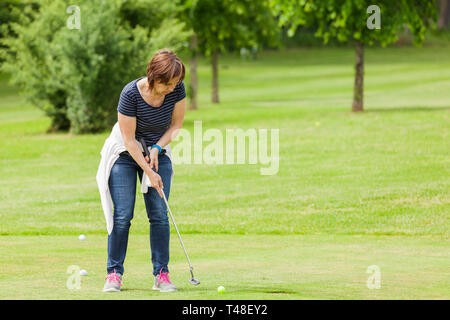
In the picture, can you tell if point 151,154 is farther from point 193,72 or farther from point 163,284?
point 193,72

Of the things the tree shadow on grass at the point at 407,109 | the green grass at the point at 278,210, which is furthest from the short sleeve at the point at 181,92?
the tree shadow on grass at the point at 407,109

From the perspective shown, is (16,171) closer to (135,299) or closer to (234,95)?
(135,299)

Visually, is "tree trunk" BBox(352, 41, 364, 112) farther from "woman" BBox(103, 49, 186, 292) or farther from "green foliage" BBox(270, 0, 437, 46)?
"woman" BBox(103, 49, 186, 292)

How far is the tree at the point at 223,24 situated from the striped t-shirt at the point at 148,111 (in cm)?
2497

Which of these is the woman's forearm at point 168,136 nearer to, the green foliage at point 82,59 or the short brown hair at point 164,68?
the short brown hair at point 164,68

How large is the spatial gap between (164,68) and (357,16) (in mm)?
19118

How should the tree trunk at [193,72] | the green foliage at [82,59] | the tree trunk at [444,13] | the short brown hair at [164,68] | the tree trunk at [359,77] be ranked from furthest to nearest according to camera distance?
the tree trunk at [444,13] → the tree trunk at [193,72] → the tree trunk at [359,77] → the green foliage at [82,59] → the short brown hair at [164,68]

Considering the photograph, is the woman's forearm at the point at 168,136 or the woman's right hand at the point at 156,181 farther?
the woman's forearm at the point at 168,136

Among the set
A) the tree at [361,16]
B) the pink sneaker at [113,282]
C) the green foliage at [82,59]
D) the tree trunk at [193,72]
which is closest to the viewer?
the pink sneaker at [113,282]

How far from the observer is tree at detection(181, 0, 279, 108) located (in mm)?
31797

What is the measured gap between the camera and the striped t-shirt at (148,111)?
239 inches

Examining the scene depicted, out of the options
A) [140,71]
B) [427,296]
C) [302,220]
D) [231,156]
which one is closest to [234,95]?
[140,71]

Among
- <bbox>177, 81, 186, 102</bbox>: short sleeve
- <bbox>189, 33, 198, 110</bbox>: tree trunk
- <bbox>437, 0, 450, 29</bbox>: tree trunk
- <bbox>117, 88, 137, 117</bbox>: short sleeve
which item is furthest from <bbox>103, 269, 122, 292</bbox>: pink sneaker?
<bbox>437, 0, 450, 29</bbox>: tree trunk

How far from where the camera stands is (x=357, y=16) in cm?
2398
